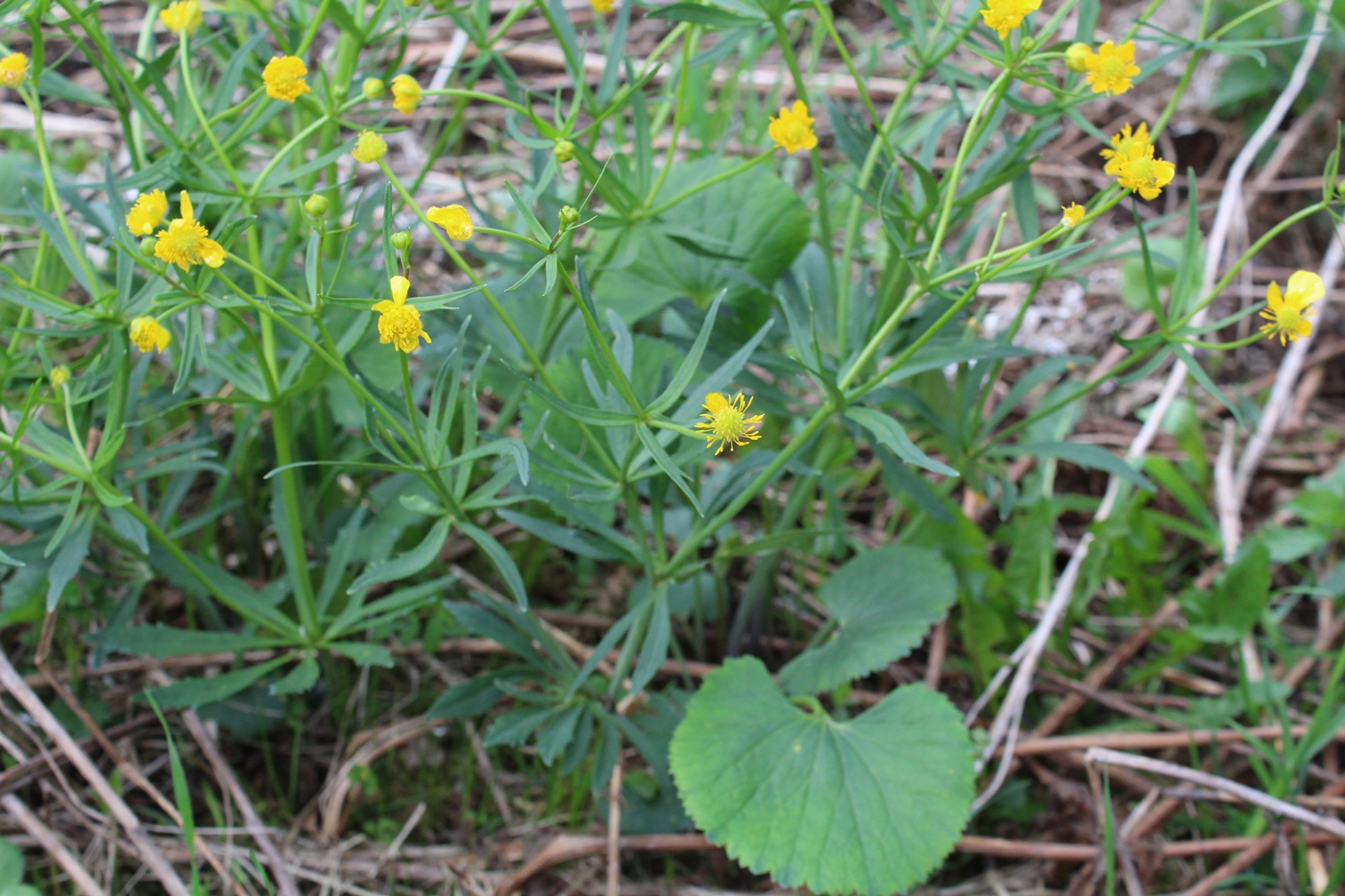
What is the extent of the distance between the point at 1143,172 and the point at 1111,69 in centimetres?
16

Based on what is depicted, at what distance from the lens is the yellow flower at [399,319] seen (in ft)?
3.19

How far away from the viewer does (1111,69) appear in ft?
3.77

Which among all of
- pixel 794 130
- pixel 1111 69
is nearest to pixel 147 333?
pixel 794 130

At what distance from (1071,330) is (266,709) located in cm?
203

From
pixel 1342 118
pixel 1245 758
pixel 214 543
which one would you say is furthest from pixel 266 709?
pixel 1342 118

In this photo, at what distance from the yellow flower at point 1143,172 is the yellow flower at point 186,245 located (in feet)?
2.95

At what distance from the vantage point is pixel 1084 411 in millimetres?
2461

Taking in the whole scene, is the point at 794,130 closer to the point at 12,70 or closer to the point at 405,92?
the point at 405,92

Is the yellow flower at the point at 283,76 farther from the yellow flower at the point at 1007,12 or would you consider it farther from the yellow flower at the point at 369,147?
the yellow flower at the point at 1007,12

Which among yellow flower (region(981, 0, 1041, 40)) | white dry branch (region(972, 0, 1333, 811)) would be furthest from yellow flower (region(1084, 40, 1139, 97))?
white dry branch (region(972, 0, 1333, 811))

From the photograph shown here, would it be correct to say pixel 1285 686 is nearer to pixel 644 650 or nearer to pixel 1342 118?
pixel 644 650

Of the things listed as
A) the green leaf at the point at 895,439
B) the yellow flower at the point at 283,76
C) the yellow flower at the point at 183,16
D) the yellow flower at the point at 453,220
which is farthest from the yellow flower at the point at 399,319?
the yellow flower at the point at 183,16

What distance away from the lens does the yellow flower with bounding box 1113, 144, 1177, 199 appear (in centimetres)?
107

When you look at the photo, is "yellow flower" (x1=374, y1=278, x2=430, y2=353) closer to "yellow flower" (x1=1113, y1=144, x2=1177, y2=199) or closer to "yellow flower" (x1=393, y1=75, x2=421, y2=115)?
"yellow flower" (x1=393, y1=75, x2=421, y2=115)
